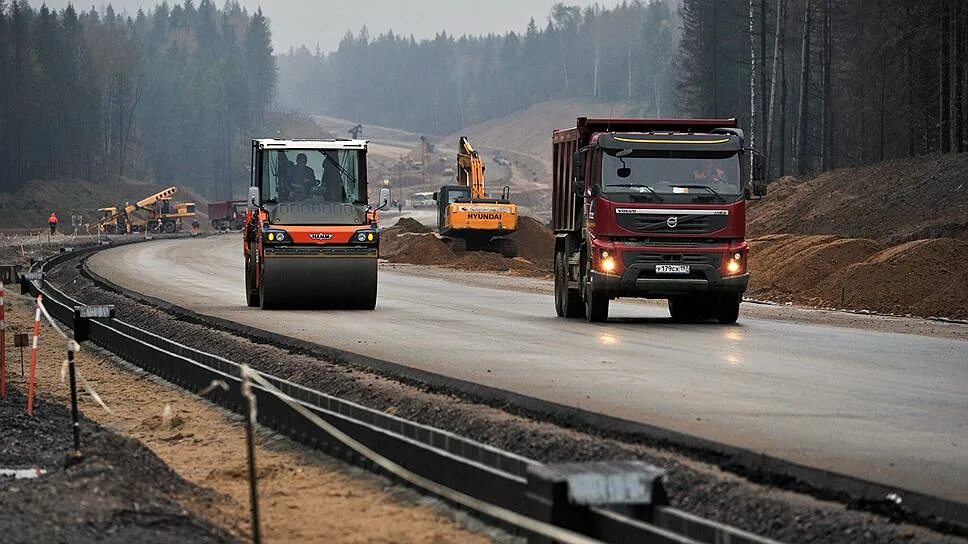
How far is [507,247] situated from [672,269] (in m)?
32.9

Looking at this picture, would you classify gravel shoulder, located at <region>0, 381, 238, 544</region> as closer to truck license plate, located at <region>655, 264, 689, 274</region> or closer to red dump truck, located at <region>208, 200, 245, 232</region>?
truck license plate, located at <region>655, 264, 689, 274</region>

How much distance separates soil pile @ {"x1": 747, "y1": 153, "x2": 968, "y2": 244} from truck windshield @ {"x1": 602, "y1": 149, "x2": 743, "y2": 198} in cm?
1684

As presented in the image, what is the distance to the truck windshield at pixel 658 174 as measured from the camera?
76.1ft

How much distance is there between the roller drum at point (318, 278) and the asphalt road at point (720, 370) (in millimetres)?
447

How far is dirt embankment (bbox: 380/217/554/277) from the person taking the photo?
170ft

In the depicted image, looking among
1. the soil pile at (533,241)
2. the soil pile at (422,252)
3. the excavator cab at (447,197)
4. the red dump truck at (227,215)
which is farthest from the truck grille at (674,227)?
the red dump truck at (227,215)

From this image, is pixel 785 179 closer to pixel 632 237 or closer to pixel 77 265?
pixel 77 265

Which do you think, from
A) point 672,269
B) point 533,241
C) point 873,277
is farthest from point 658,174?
point 533,241

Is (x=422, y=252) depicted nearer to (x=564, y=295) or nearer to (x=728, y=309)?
(x=564, y=295)

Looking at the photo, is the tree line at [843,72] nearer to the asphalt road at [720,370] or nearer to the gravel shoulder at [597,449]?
the asphalt road at [720,370]

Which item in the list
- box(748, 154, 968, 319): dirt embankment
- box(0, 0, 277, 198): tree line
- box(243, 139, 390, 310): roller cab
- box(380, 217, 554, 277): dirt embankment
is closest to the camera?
box(243, 139, 390, 310): roller cab

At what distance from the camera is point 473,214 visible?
53.9m

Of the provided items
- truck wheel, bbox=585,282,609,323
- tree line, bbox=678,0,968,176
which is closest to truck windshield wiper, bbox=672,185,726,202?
truck wheel, bbox=585,282,609,323

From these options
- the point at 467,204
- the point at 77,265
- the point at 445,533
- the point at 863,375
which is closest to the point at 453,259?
the point at 467,204
